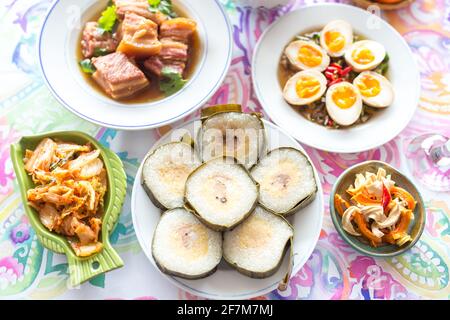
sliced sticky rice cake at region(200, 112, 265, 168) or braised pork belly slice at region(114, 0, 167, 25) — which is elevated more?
braised pork belly slice at region(114, 0, 167, 25)

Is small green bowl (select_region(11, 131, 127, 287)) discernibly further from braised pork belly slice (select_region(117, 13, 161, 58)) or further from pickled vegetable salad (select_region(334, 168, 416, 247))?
pickled vegetable salad (select_region(334, 168, 416, 247))

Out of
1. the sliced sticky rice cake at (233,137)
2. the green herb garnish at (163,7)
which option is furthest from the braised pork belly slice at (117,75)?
the sliced sticky rice cake at (233,137)

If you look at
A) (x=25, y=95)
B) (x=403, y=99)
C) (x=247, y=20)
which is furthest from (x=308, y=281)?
(x=25, y=95)

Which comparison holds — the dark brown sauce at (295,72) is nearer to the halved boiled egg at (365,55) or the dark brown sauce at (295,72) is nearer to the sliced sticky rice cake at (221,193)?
Answer: the halved boiled egg at (365,55)

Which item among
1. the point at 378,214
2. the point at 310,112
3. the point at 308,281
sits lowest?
the point at 308,281

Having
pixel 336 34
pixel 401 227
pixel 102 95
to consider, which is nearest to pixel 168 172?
pixel 102 95

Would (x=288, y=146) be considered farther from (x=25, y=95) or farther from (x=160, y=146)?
(x=25, y=95)

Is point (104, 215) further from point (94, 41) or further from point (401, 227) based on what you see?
point (401, 227)

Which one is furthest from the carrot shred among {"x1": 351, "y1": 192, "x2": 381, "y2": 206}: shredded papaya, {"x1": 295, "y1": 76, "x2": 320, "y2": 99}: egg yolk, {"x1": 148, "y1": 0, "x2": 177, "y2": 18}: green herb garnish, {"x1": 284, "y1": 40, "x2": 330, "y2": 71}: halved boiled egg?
{"x1": 148, "y1": 0, "x2": 177, "y2": 18}: green herb garnish
